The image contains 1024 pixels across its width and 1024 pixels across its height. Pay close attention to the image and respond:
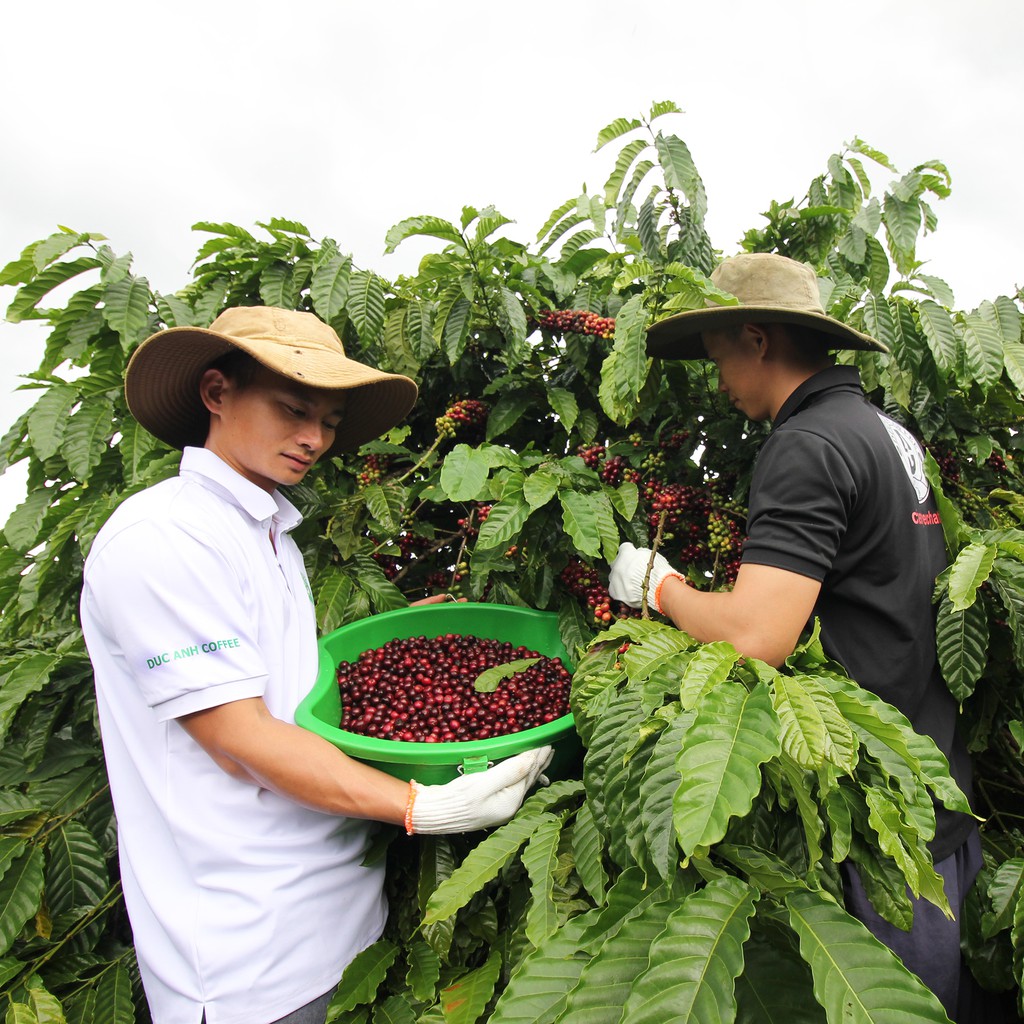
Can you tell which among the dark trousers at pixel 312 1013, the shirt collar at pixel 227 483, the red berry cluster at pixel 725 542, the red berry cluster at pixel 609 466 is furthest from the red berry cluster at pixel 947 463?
the dark trousers at pixel 312 1013

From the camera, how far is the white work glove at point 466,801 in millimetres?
1267

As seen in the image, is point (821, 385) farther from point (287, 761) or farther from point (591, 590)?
point (287, 761)

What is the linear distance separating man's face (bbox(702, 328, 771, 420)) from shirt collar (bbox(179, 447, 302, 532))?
1057mm

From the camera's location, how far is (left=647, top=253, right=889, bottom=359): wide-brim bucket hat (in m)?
1.46

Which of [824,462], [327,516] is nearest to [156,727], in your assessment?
[327,516]

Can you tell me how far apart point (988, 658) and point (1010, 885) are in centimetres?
48

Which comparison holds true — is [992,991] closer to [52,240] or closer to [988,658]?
[988,658]

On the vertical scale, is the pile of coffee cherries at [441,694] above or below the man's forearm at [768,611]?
below

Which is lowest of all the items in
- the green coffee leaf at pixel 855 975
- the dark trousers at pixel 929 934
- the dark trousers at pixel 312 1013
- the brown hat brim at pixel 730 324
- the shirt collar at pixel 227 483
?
the dark trousers at pixel 312 1013

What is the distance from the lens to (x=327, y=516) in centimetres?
216

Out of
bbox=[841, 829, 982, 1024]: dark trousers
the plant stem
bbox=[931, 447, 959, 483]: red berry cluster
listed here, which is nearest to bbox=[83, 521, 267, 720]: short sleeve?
the plant stem

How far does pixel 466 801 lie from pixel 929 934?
2.97 feet

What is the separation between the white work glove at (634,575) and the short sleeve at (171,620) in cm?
85

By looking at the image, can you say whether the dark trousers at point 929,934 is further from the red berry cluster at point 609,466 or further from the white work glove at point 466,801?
the red berry cluster at point 609,466
